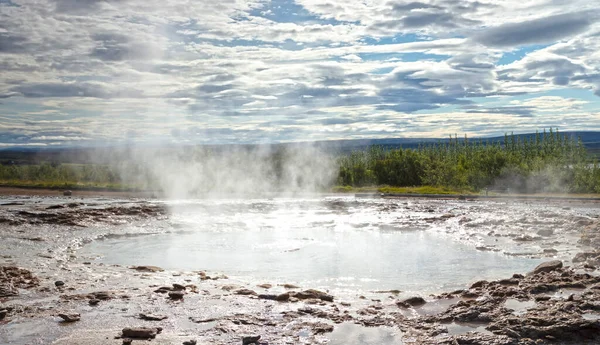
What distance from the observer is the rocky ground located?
8883 mm

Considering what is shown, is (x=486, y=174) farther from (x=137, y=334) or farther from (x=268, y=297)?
(x=137, y=334)

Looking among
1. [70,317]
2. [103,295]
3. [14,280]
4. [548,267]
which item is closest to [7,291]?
[14,280]

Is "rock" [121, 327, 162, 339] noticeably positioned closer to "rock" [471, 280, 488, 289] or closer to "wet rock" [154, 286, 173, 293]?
"wet rock" [154, 286, 173, 293]

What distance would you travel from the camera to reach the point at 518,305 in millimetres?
10500

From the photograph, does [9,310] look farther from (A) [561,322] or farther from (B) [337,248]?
(B) [337,248]

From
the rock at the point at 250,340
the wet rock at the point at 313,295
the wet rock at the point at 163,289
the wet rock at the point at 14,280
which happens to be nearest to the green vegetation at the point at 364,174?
the wet rock at the point at 14,280

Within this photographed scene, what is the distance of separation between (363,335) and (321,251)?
31.1ft

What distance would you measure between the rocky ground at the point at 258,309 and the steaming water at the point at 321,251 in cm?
121

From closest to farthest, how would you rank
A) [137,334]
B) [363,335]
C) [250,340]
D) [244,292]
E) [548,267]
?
[250,340]
[137,334]
[363,335]
[244,292]
[548,267]

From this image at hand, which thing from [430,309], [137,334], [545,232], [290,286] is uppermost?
Answer: [137,334]

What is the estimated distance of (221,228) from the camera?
25188mm

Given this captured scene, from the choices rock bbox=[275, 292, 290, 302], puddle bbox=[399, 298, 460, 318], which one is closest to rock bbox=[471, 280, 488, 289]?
puddle bbox=[399, 298, 460, 318]

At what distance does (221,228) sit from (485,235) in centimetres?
1150

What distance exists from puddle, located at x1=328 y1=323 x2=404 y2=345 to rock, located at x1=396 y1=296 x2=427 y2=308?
1.56 meters
